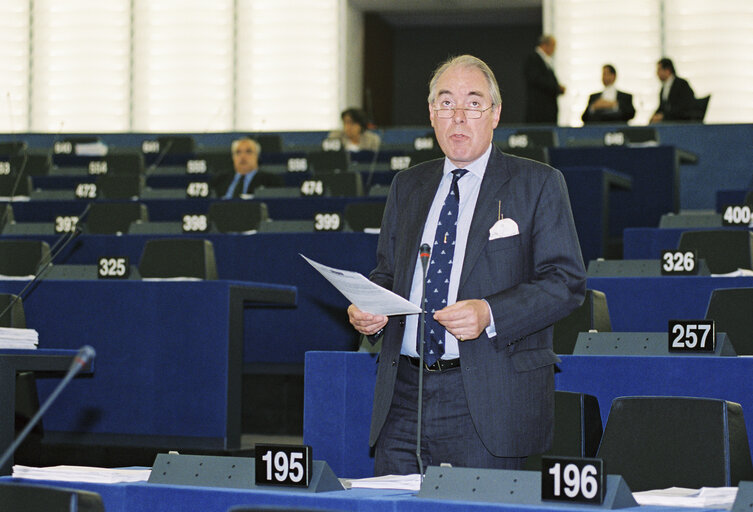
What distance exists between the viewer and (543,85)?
33.4 ft

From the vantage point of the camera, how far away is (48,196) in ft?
26.6

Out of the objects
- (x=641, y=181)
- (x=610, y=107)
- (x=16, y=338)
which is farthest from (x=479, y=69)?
(x=610, y=107)

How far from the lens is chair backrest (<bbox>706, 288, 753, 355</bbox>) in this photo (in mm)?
3597

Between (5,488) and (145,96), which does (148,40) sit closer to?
(145,96)

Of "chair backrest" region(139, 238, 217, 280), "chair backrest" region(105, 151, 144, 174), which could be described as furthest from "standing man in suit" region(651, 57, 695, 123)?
"chair backrest" region(139, 238, 217, 280)

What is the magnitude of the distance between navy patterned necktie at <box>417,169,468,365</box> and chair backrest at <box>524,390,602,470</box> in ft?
2.42

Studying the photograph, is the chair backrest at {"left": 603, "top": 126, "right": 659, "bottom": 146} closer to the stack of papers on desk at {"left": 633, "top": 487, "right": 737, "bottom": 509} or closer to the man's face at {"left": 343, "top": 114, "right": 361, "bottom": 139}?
the man's face at {"left": 343, "top": 114, "right": 361, "bottom": 139}

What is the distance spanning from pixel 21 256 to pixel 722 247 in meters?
3.17

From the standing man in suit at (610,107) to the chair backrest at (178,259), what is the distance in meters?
5.30

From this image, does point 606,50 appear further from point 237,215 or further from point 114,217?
point 114,217

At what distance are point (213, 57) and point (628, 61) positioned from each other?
4.35 metres

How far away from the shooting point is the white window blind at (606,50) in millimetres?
11609

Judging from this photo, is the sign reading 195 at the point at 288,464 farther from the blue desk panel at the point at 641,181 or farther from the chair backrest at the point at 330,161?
the chair backrest at the point at 330,161

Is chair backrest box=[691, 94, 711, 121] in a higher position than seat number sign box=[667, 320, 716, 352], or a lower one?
higher
